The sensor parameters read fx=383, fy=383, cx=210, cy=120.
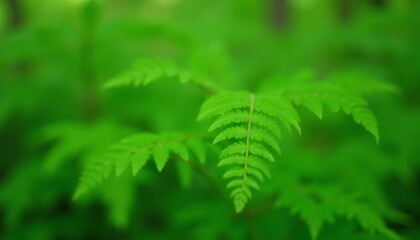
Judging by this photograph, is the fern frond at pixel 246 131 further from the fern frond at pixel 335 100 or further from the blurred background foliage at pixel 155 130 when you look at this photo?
the blurred background foliage at pixel 155 130

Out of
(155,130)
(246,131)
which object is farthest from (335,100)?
(155,130)

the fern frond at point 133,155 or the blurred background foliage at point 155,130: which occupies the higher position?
the blurred background foliage at point 155,130

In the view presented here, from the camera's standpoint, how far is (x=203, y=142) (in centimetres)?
163

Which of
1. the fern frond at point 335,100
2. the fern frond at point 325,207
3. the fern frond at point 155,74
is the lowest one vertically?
the fern frond at point 325,207

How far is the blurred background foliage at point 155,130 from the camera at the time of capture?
2.14 metres

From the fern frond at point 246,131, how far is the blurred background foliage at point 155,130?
19.9 inches

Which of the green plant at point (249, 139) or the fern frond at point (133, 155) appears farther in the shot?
the fern frond at point (133, 155)

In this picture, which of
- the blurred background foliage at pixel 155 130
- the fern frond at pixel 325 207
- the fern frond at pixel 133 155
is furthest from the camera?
the blurred background foliage at pixel 155 130

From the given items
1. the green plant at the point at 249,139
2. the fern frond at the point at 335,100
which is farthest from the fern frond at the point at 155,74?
the fern frond at the point at 335,100

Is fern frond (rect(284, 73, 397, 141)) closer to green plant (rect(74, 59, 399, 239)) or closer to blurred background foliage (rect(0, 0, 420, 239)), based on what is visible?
green plant (rect(74, 59, 399, 239))

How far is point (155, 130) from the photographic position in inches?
103

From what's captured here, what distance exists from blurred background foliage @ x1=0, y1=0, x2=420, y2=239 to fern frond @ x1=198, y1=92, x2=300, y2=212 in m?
0.50

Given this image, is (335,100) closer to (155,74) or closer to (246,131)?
(246,131)

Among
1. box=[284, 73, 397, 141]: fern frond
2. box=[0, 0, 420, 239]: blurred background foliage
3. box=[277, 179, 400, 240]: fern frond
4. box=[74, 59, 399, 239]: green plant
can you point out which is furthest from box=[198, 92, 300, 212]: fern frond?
box=[0, 0, 420, 239]: blurred background foliage
